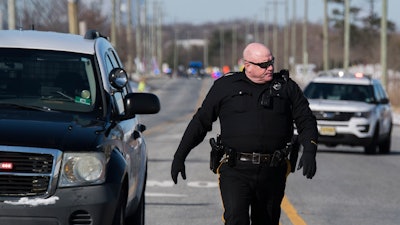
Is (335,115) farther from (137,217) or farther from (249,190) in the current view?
(249,190)

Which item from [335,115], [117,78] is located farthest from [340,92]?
[117,78]

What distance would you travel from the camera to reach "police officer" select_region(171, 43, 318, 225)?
7.95 metres

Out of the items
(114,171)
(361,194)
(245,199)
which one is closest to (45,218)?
(114,171)

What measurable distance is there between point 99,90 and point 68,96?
25 centimetres

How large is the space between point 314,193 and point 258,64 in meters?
7.98

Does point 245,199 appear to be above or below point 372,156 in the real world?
above

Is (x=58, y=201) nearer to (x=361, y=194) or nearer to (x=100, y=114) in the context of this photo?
(x=100, y=114)

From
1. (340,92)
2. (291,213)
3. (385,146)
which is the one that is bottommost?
(385,146)

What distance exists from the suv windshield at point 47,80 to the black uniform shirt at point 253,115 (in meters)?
1.27

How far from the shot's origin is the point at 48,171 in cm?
780

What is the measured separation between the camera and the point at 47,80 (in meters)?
9.29

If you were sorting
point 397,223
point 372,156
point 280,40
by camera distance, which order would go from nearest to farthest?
1. point 397,223
2. point 372,156
3. point 280,40

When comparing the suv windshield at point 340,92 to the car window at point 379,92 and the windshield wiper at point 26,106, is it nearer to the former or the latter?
the car window at point 379,92

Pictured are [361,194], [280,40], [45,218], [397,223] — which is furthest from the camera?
[280,40]
